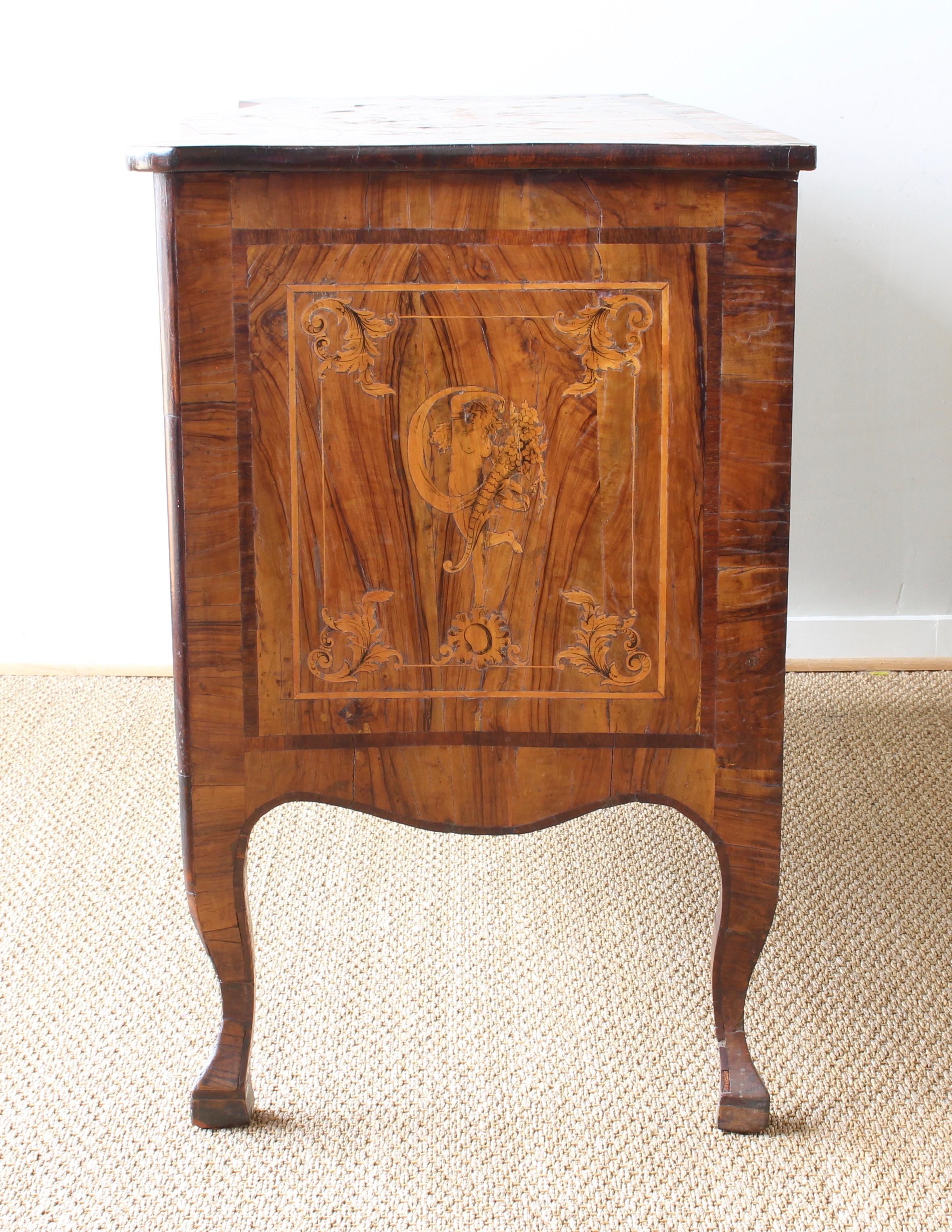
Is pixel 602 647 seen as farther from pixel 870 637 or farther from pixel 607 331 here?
pixel 870 637

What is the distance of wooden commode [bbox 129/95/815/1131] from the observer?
79 centimetres

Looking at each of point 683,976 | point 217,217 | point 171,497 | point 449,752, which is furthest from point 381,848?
point 217,217

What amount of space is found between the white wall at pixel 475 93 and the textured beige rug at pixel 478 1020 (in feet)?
1.32

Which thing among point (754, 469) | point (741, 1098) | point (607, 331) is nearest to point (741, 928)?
point (741, 1098)

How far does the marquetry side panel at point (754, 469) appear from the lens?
794 millimetres

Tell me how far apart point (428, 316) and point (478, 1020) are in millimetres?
649

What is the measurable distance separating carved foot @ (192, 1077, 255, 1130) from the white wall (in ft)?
3.57

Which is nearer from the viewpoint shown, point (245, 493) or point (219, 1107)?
point (245, 493)

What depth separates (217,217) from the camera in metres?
0.79

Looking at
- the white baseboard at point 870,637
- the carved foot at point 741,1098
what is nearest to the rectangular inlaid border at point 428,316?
the carved foot at point 741,1098

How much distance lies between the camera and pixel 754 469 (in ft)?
2.73

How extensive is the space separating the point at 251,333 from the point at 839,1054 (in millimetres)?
791

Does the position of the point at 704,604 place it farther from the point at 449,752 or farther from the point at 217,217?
the point at 217,217

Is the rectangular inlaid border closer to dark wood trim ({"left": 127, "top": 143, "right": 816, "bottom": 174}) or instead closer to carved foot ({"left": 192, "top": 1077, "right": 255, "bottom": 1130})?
dark wood trim ({"left": 127, "top": 143, "right": 816, "bottom": 174})
